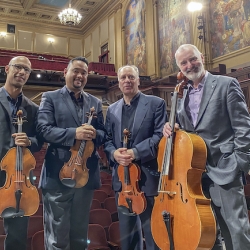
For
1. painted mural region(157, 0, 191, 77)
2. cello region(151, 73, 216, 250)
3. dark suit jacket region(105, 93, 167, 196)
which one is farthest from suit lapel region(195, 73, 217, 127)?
painted mural region(157, 0, 191, 77)

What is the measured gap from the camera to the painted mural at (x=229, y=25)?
6.42 metres

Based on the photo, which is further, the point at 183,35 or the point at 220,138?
the point at 183,35

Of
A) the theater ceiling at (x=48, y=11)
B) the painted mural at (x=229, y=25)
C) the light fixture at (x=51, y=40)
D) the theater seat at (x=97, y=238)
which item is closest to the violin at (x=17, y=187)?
the theater seat at (x=97, y=238)

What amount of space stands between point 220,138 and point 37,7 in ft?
39.3

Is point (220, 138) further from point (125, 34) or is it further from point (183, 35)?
point (125, 34)

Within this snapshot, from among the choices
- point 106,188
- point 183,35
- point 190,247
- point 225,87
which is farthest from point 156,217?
point 183,35

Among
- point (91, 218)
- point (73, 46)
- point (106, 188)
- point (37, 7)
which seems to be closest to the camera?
point (91, 218)

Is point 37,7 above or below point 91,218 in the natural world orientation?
above

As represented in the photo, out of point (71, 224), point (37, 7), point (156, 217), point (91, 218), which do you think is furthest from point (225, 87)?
point (37, 7)

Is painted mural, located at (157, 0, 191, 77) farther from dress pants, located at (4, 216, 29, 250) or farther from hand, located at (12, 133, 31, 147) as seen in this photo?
dress pants, located at (4, 216, 29, 250)

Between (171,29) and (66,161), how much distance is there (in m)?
7.40

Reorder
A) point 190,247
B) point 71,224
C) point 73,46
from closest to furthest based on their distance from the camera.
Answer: point 190,247
point 71,224
point 73,46

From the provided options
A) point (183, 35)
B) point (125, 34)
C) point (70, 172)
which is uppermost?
point (125, 34)

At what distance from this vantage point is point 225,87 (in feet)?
5.41
